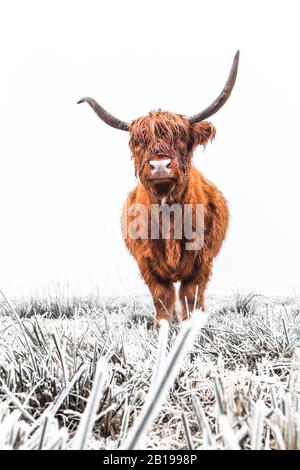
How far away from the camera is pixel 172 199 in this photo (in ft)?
13.4

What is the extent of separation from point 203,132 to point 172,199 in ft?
1.89

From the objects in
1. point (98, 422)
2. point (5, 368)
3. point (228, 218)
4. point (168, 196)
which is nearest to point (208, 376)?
point (98, 422)

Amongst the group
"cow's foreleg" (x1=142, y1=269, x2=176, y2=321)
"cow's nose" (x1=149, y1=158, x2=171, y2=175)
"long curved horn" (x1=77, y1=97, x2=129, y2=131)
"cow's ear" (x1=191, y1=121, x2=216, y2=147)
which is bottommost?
"cow's foreleg" (x1=142, y1=269, x2=176, y2=321)

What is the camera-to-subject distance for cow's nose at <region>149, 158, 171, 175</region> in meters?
3.82

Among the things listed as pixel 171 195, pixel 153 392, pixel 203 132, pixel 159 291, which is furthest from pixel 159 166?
pixel 153 392

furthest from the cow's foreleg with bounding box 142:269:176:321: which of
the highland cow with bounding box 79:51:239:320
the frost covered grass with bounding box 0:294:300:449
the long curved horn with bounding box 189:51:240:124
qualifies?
the frost covered grass with bounding box 0:294:300:449

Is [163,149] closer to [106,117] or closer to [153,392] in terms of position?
[106,117]

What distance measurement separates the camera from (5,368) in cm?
162

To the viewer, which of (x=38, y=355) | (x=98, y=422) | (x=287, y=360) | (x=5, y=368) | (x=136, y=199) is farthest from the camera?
(x=136, y=199)

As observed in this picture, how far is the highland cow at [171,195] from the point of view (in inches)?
154

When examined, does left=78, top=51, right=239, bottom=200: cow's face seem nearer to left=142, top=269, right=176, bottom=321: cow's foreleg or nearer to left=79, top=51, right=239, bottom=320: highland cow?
left=79, top=51, right=239, bottom=320: highland cow

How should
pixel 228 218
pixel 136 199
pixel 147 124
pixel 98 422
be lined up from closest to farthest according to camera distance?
pixel 98 422, pixel 147 124, pixel 136 199, pixel 228 218
